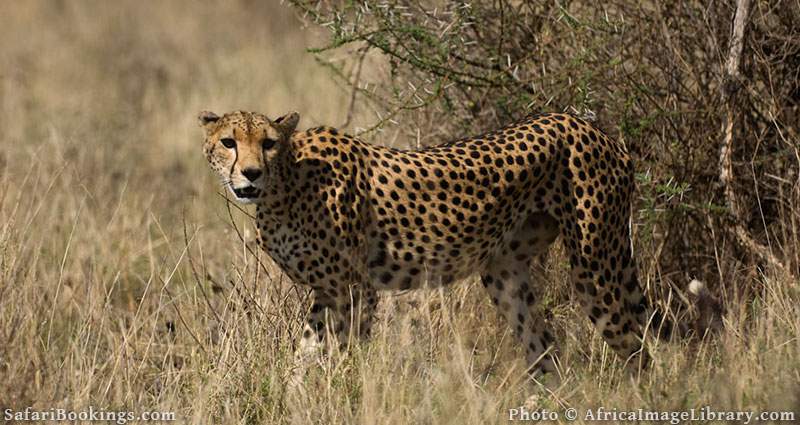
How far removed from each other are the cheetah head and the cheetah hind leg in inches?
41.9

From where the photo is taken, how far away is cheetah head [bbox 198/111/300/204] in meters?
4.59

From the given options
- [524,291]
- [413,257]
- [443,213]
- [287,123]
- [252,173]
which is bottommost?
[524,291]

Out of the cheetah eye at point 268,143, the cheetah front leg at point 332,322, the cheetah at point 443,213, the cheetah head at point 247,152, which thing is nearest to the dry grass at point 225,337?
the cheetah front leg at point 332,322

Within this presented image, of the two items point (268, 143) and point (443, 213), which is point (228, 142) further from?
point (443, 213)

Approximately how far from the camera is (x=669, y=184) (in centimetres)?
559

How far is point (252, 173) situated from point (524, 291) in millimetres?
1307

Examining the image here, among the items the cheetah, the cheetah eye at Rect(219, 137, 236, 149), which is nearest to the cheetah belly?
the cheetah

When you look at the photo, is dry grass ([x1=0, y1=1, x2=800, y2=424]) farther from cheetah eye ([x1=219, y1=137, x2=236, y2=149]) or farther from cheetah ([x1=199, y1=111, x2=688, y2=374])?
cheetah eye ([x1=219, y1=137, x2=236, y2=149])

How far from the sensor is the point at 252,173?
4.57 m

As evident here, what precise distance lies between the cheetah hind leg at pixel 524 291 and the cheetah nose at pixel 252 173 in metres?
1.14

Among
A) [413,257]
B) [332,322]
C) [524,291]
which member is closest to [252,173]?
→ [332,322]

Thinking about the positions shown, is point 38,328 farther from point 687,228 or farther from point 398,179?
point 687,228

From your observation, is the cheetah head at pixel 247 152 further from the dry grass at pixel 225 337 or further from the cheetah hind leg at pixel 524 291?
the cheetah hind leg at pixel 524 291

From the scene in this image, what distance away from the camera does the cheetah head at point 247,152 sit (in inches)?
181
